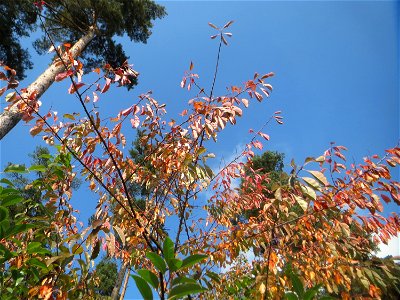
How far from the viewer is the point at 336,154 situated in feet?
6.61

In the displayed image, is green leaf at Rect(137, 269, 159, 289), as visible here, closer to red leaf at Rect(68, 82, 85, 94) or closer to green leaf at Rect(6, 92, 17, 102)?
red leaf at Rect(68, 82, 85, 94)

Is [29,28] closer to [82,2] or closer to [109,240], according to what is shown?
[82,2]

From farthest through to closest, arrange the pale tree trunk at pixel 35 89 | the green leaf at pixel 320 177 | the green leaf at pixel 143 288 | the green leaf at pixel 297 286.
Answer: the pale tree trunk at pixel 35 89
the green leaf at pixel 320 177
the green leaf at pixel 297 286
the green leaf at pixel 143 288

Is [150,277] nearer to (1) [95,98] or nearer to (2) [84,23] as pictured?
(1) [95,98]

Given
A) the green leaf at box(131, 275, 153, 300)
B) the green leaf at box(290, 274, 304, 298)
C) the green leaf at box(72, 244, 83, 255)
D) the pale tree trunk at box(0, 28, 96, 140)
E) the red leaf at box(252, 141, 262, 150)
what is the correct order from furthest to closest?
the pale tree trunk at box(0, 28, 96, 140) → the red leaf at box(252, 141, 262, 150) → the green leaf at box(72, 244, 83, 255) → the green leaf at box(290, 274, 304, 298) → the green leaf at box(131, 275, 153, 300)

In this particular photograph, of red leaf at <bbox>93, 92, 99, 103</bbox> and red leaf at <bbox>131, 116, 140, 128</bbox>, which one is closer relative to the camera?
red leaf at <bbox>93, 92, 99, 103</bbox>

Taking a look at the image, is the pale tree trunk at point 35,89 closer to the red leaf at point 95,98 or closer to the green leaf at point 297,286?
the red leaf at point 95,98

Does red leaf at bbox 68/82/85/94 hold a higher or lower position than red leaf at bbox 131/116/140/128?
lower

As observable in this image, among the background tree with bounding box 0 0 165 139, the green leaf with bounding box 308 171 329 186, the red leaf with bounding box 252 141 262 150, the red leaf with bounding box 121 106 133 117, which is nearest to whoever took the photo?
the green leaf with bounding box 308 171 329 186

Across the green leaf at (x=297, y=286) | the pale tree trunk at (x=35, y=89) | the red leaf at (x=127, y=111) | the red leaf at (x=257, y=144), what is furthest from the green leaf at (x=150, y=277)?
the pale tree trunk at (x=35, y=89)

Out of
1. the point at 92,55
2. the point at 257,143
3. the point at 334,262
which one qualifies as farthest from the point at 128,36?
the point at 334,262

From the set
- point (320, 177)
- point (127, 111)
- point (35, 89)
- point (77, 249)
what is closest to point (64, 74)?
point (127, 111)

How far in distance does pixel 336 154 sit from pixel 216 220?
1.15 meters

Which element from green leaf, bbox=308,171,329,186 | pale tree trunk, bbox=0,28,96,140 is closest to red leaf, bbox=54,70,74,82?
green leaf, bbox=308,171,329,186
